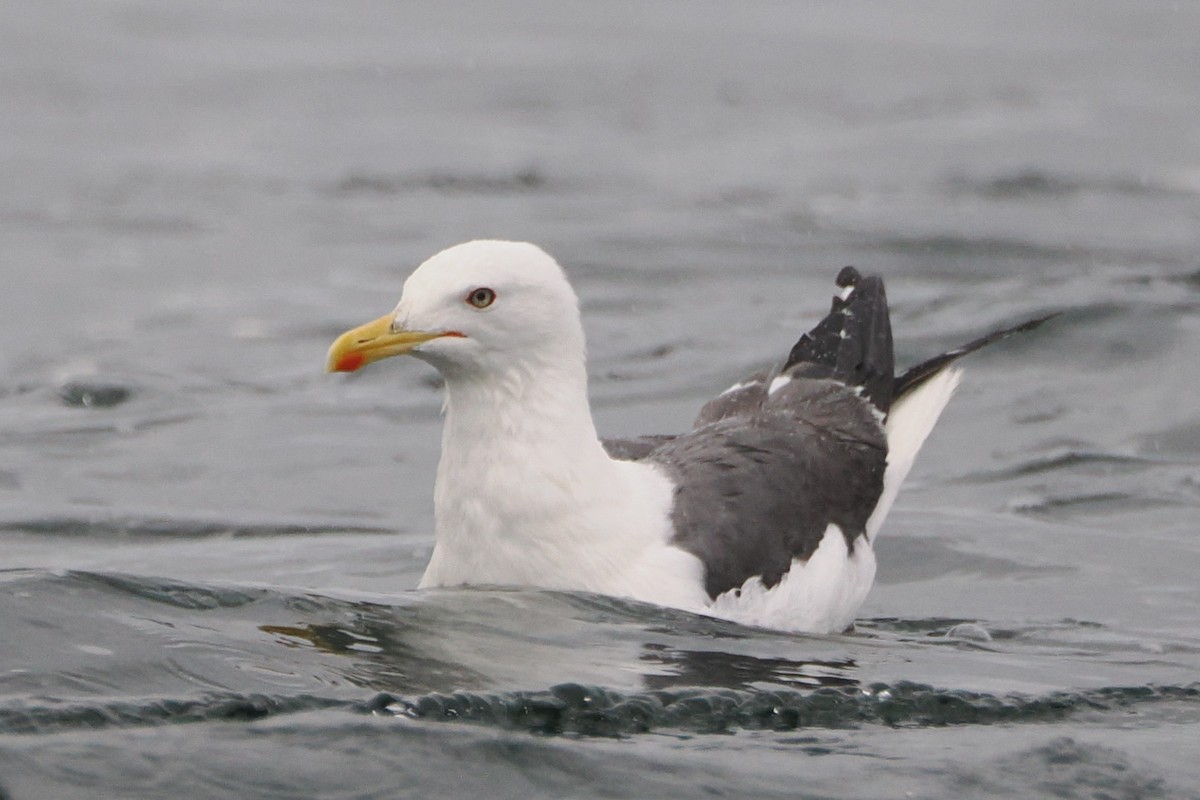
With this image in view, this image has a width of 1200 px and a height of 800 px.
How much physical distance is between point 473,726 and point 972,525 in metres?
5.32

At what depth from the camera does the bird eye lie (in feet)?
25.8

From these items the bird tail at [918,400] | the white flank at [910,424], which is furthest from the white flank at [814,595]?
the bird tail at [918,400]

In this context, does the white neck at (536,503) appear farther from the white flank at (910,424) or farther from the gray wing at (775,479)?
the white flank at (910,424)

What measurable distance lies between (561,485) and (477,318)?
70 centimetres

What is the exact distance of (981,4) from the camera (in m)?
26.3

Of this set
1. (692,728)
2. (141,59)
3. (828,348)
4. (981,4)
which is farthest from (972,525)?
(981,4)

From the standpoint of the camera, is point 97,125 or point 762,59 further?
point 762,59

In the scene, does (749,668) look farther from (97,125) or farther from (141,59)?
(141,59)

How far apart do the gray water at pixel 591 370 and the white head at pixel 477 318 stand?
882 mm

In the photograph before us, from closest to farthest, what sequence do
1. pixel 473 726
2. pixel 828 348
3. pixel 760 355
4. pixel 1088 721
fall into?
1. pixel 473 726
2. pixel 1088 721
3. pixel 828 348
4. pixel 760 355

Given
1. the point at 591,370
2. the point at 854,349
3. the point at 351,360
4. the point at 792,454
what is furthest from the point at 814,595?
the point at 591,370

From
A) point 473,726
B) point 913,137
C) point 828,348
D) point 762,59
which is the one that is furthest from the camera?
point 762,59

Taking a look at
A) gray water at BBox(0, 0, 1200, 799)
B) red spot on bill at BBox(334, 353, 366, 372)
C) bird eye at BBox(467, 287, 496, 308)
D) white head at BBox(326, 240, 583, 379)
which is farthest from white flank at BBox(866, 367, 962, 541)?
red spot on bill at BBox(334, 353, 366, 372)

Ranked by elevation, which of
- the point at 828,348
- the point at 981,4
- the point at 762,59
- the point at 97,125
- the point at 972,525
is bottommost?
the point at 972,525
